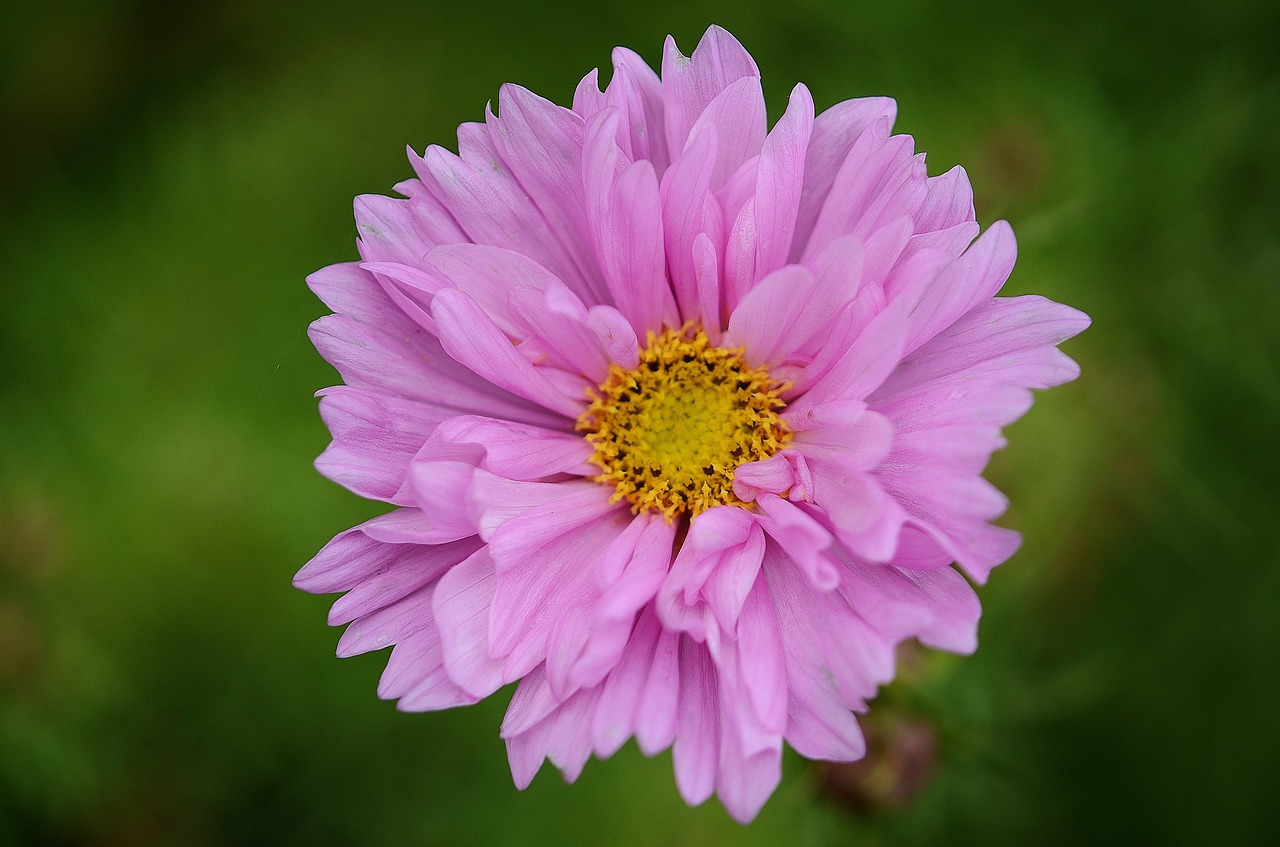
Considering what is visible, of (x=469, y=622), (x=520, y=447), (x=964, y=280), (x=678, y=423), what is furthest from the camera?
(x=678, y=423)

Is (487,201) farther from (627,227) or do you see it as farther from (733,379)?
(733,379)

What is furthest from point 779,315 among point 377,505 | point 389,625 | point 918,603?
point 377,505

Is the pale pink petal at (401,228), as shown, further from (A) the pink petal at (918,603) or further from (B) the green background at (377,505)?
(B) the green background at (377,505)

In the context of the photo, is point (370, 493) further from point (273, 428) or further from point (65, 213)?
point (65, 213)

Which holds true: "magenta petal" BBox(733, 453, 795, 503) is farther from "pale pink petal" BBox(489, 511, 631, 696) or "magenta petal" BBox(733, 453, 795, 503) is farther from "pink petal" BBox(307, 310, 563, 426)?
"pink petal" BBox(307, 310, 563, 426)

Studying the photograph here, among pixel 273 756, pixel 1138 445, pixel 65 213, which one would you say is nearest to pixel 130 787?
pixel 273 756
